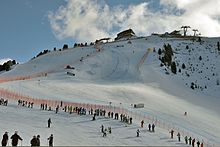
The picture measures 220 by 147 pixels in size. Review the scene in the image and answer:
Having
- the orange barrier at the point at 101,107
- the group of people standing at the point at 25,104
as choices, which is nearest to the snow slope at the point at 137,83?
the orange barrier at the point at 101,107

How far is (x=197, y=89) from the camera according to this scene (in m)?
77.2

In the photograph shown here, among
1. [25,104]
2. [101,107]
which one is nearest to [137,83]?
[101,107]

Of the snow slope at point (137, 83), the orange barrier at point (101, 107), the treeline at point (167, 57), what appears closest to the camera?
the orange barrier at point (101, 107)

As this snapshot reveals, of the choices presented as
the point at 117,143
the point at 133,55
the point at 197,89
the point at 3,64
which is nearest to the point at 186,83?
the point at 197,89

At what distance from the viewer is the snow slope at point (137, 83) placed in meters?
47.4

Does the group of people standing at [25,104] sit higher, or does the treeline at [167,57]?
the treeline at [167,57]

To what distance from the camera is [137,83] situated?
73.5 metres

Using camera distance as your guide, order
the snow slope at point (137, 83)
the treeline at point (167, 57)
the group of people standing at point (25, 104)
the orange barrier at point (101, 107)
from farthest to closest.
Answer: the treeline at point (167, 57), the snow slope at point (137, 83), the orange barrier at point (101, 107), the group of people standing at point (25, 104)

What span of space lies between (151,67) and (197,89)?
1226 cm

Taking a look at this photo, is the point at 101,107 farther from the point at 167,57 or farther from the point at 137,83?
the point at 167,57

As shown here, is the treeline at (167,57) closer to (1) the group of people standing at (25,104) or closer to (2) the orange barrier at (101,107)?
(2) the orange barrier at (101,107)

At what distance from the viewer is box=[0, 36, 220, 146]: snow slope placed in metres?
47.4

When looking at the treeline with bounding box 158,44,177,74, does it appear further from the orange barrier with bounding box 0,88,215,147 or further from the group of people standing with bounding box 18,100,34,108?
the group of people standing with bounding box 18,100,34,108

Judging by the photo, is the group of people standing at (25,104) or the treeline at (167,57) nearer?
the group of people standing at (25,104)
